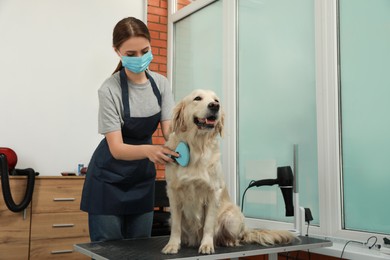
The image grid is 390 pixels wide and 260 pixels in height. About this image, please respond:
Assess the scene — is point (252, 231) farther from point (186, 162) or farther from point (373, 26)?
point (373, 26)

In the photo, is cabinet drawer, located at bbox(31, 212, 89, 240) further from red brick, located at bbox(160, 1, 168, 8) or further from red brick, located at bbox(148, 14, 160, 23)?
red brick, located at bbox(160, 1, 168, 8)

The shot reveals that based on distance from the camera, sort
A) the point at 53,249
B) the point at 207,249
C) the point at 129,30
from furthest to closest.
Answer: the point at 53,249 → the point at 129,30 → the point at 207,249

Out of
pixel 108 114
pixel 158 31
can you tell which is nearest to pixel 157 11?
pixel 158 31

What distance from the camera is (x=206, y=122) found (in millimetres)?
1735

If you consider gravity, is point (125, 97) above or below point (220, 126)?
above

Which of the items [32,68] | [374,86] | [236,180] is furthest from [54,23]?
[374,86]

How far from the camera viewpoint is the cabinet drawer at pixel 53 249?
3319 millimetres

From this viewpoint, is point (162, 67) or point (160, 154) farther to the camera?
point (162, 67)

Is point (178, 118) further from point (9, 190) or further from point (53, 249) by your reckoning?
point (53, 249)

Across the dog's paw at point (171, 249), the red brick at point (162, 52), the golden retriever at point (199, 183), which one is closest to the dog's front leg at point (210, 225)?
the golden retriever at point (199, 183)

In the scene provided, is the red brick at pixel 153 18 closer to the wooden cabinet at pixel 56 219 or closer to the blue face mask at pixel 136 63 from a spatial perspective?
the wooden cabinet at pixel 56 219

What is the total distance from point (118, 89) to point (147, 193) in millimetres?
518

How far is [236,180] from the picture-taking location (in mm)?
3570

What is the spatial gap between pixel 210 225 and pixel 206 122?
0.44 metres
